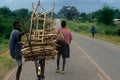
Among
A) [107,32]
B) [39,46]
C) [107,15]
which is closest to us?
[39,46]

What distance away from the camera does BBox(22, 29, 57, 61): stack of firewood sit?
36.9 feet

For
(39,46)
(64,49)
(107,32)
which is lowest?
(107,32)

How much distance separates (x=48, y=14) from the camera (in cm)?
1219

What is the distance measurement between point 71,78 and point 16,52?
2.90 m

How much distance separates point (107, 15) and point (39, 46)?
92.1m

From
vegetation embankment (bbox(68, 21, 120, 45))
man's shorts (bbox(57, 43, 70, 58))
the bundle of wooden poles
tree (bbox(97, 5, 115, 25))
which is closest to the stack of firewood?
the bundle of wooden poles

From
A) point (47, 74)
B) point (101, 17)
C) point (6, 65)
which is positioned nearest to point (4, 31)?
point (6, 65)

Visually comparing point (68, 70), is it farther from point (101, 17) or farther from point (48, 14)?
point (101, 17)

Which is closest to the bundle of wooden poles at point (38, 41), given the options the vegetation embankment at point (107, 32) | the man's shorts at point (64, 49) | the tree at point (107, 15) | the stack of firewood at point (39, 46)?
the stack of firewood at point (39, 46)

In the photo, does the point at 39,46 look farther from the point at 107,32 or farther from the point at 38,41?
the point at 107,32

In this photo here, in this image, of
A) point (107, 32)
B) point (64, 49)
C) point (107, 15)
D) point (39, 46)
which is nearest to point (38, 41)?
point (39, 46)

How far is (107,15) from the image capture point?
10238 centimetres

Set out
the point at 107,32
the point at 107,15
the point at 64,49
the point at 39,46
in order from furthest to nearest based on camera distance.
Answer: the point at 107,15 < the point at 107,32 < the point at 64,49 < the point at 39,46

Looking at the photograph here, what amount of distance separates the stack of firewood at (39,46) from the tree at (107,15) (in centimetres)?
9101
